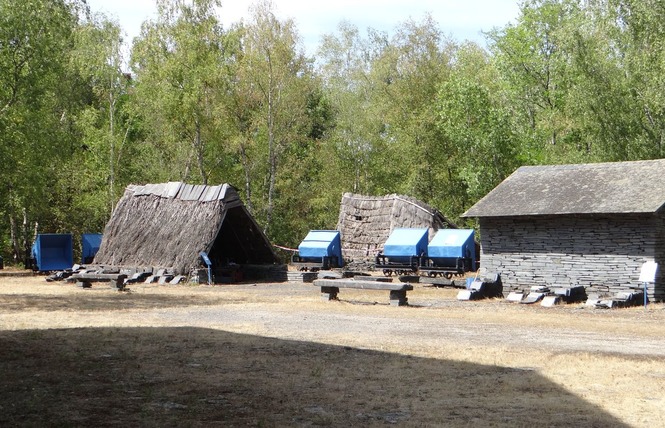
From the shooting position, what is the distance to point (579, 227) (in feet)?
75.7

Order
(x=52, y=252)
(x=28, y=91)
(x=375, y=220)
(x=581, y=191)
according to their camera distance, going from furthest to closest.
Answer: (x=375, y=220) < (x=52, y=252) < (x=28, y=91) < (x=581, y=191)

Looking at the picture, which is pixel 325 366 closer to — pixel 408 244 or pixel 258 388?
pixel 258 388

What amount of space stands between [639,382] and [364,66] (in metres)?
55.0

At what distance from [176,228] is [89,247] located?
21.0 ft

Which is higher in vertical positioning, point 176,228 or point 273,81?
point 273,81

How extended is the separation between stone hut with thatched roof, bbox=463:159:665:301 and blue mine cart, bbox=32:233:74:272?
59.0 ft

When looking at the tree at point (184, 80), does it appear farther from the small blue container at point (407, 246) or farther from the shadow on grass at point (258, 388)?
the shadow on grass at point (258, 388)

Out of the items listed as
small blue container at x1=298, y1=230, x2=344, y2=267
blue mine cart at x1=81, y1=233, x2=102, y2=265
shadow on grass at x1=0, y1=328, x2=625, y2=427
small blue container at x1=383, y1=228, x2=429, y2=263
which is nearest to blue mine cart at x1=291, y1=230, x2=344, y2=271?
small blue container at x1=298, y1=230, x2=344, y2=267

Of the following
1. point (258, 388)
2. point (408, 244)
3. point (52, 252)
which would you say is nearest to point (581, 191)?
point (408, 244)

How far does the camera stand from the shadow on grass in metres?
7.55

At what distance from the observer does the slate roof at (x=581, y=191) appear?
21984 mm

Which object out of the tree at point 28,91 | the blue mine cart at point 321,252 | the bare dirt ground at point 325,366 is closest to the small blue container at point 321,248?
the blue mine cart at point 321,252

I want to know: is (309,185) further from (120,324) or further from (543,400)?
(543,400)

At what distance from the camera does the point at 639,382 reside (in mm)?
9578
